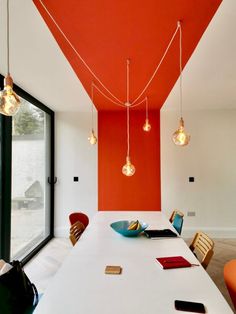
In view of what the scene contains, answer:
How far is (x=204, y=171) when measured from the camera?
468 cm

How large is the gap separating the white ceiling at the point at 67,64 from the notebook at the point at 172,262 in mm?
1751

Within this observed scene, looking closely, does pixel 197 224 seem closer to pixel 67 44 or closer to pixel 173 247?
pixel 173 247

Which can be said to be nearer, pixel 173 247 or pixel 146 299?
pixel 146 299

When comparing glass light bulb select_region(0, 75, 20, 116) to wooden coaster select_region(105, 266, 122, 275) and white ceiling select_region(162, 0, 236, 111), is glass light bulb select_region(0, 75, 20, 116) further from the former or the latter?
white ceiling select_region(162, 0, 236, 111)

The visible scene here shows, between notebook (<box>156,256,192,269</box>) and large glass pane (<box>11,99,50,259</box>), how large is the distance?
7.57 feet

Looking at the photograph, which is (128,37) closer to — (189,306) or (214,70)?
(214,70)

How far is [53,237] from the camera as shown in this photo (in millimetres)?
4633

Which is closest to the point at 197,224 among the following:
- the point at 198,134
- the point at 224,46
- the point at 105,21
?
the point at 198,134

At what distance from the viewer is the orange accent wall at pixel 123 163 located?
183 inches

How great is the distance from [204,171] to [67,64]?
3410 millimetres

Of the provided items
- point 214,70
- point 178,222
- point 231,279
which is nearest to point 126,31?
point 214,70

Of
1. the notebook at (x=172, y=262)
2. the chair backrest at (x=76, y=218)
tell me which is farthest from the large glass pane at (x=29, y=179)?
the notebook at (x=172, y=262)

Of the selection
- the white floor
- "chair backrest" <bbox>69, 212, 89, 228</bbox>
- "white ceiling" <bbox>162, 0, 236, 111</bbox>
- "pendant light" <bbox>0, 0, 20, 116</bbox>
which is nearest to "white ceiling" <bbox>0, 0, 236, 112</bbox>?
"white ceiling" <bbox>162, 0, 236, 111</bbox>

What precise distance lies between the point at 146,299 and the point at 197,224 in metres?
3.80
